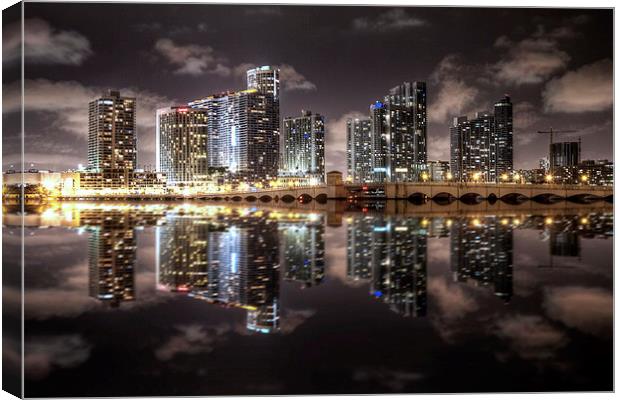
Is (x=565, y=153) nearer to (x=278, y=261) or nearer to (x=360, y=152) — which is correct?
(x=278, y=261)

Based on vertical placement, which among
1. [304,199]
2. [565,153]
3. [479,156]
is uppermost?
[479,156]

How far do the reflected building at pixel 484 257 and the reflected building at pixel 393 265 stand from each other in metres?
0.60

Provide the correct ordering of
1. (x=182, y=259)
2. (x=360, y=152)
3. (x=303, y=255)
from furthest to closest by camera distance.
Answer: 1. (x=360, y=152)
2. (x=303, y=255)
3. (x=182, y=259)

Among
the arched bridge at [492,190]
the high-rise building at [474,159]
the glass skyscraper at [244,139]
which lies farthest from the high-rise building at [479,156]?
the glass skyscraper at [244,139]

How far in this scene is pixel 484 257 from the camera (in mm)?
9875

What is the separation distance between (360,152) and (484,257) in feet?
235

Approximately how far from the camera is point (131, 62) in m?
10.6

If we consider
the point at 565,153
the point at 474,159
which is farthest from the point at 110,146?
the point at 474,159

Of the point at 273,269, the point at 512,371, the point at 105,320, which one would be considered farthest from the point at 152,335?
the point at 512,371

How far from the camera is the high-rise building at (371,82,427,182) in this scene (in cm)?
6369

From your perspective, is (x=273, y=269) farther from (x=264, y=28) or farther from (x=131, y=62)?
(x=131, y=62)

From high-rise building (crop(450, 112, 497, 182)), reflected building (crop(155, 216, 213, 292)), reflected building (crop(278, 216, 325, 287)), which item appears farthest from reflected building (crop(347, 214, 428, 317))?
high-rise building (crop(450, 112, 497, 182))

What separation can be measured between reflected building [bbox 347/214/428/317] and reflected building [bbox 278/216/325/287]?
1.73 ft

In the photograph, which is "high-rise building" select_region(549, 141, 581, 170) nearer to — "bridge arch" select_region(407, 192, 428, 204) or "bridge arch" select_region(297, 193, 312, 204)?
"bridge arch" select_region(407, 192, 428, 204)
